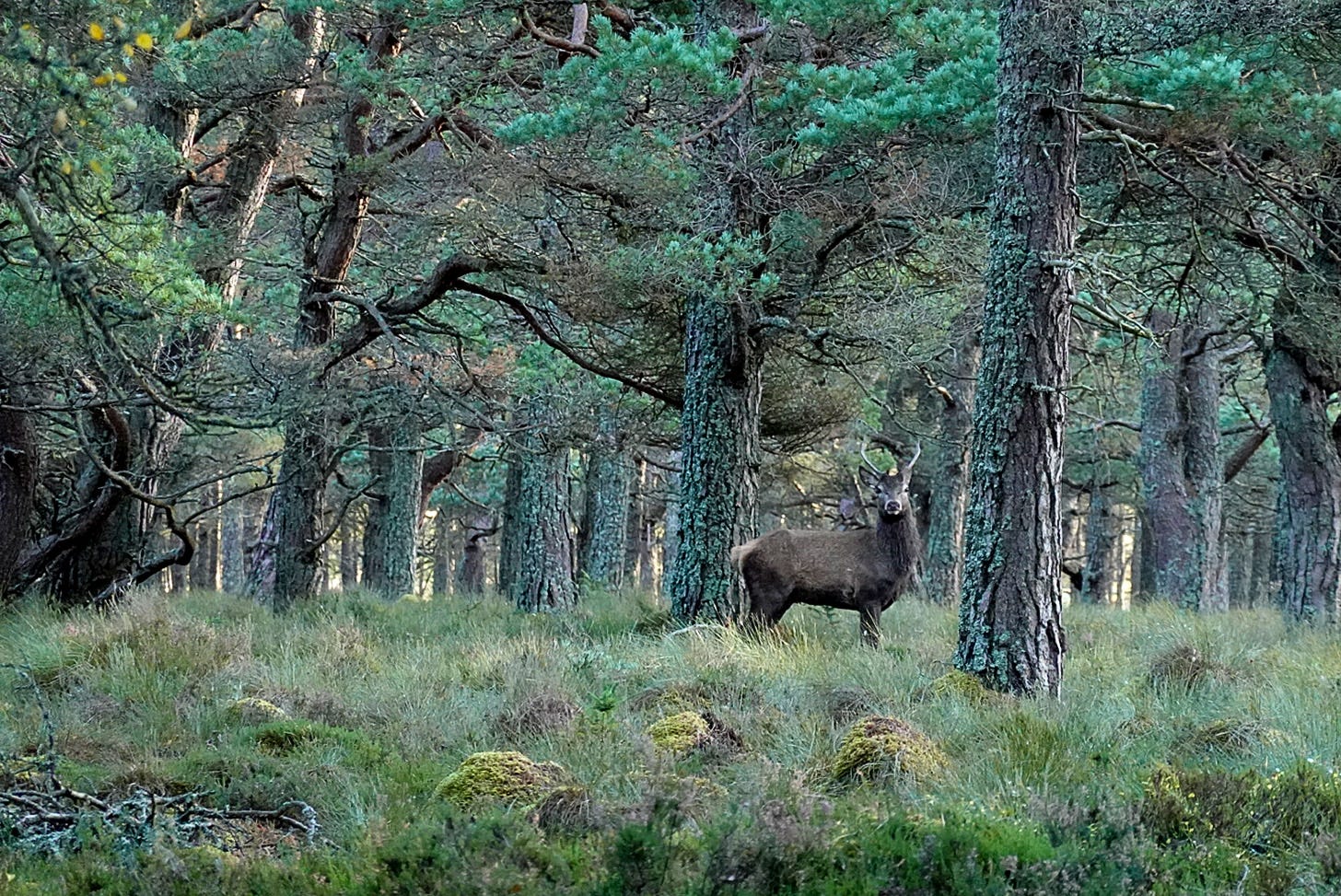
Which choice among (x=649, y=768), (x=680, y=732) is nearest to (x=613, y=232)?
(x=680, y=732)

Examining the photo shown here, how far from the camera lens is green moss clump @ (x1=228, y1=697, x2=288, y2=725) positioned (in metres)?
7.55

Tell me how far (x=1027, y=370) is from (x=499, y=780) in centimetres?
457

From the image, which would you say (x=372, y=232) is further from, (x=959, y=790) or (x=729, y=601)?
(x=959, y=790)

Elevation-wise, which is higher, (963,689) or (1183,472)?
(1183,472)

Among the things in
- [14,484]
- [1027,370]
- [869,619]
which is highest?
[1027,370]

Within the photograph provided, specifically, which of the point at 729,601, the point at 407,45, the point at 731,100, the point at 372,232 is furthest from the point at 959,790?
the point at 372,232

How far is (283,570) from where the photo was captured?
14.2 metres

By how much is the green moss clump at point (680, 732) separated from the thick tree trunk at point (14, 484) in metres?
9.16

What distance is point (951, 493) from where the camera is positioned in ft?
66.0

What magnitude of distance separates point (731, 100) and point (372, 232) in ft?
23.6

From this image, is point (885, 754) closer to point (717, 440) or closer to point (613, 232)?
point (717, 440)

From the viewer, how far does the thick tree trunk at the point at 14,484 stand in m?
12.9

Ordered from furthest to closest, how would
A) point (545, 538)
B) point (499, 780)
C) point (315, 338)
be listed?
point (545, 538), point (315, 338), point (499, 780)

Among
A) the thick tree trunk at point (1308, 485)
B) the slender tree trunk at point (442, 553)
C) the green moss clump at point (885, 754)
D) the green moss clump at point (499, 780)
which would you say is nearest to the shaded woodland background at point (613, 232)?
the thick tree trunk at point (1308, 485)
